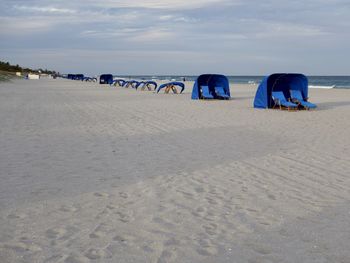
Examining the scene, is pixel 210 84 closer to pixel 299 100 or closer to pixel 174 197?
pixel 299 100

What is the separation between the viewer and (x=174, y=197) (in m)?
5.09

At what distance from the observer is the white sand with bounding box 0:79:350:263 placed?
365cm

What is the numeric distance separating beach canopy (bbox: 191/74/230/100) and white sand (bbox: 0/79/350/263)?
12240 mm

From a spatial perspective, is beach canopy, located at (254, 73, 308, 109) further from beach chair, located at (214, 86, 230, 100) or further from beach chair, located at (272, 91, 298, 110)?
beach chair, located at (214, 86, 230, 100)

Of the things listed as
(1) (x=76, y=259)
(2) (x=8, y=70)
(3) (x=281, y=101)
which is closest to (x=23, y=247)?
(1) (x=76, y=259)

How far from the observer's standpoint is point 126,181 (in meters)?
5.78

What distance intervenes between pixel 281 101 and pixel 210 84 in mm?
6800

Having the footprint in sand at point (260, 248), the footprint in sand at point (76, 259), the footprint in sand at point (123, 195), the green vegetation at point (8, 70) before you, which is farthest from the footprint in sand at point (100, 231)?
the green vegetation at point (8, 70)

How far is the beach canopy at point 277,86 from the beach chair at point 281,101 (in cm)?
20

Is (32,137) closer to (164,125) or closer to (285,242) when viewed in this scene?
(164,125)

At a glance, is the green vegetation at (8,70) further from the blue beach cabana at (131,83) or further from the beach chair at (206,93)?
the beach chair at (206,93)

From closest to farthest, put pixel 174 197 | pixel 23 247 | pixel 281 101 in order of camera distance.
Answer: pixel 23 247 < pixel 174 197 < pixel 281 101

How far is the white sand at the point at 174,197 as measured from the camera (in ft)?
12.0

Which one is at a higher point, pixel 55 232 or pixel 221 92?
pixel 221 92
